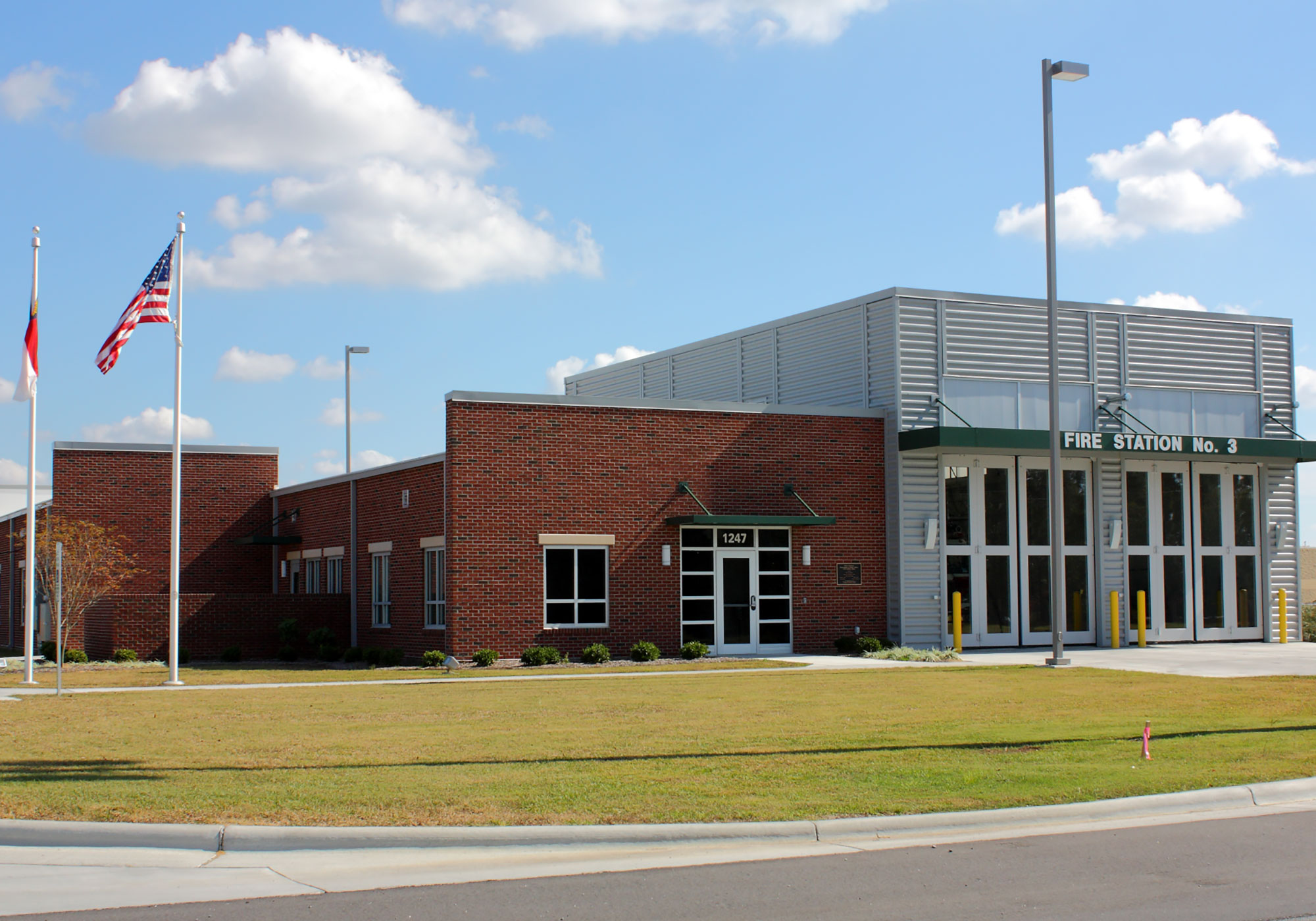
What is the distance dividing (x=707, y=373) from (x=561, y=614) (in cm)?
1187

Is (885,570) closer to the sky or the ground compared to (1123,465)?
closer to the ground

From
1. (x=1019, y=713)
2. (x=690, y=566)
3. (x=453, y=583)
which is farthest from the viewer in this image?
(x=690, y=566)

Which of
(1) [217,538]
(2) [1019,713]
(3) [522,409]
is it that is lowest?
(2) [1019,713]

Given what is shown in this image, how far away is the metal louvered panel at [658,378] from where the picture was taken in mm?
38406

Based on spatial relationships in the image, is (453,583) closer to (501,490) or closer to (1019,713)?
(501,490)

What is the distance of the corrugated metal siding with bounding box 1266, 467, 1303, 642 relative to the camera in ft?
104

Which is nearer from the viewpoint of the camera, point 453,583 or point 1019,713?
point 1019,713

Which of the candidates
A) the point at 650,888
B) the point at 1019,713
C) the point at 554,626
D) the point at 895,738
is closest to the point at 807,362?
the point at 554,626

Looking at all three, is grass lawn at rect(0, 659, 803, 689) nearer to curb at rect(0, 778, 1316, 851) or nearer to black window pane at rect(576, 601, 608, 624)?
black window pane at rect(576, 601, 608, 624)

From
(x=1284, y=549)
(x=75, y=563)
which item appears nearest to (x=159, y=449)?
(x=75, y=563)

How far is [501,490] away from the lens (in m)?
25.8

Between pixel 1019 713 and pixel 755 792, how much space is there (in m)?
6.43

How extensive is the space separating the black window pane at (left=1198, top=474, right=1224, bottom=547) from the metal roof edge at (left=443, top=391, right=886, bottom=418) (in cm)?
850

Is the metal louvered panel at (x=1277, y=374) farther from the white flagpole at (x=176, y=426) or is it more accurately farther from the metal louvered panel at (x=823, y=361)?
the white flagpole at (x=176, y=426)
